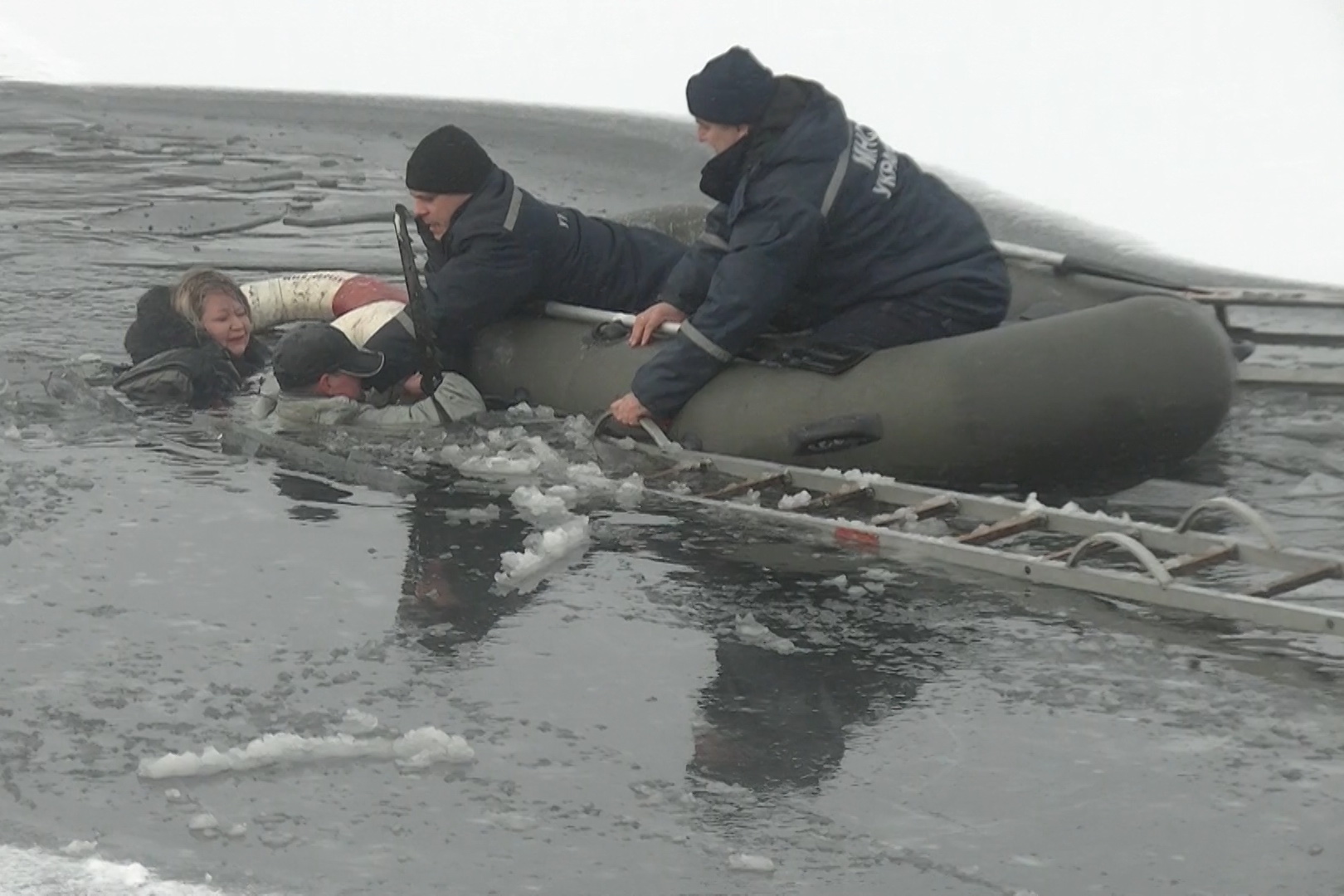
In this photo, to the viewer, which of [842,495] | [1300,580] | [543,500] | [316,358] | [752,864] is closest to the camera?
[752,864]

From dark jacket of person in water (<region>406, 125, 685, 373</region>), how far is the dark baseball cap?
331 millimetres

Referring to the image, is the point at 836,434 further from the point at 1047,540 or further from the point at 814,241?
the point at 1047,540

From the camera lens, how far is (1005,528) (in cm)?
601

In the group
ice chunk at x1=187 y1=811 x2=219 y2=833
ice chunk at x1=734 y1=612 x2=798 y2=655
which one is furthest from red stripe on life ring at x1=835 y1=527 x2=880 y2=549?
ice chunk at x1=187 y1=811 x2=219 y2=833

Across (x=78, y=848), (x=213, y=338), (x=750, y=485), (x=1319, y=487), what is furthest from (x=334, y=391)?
(x=78, y=848)

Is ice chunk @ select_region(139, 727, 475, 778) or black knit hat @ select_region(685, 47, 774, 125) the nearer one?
ice chunk @ select_region(139, 727, 475, 778)

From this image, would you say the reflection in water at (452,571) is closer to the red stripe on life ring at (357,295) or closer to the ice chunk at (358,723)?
the ice chunk at (358,723)

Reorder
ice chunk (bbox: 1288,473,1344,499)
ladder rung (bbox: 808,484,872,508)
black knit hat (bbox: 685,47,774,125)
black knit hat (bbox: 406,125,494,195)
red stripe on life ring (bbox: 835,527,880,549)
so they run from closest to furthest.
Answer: red stripe on life ring (bbox: 835,527,880,549), ladder rung (bbox: 808,484,872,508), black knit hat (bbox: 685,47,774,125), ice chunk (bbox: 1288,473,1344,499), black knit hat (bbox: 406,125,494,195)

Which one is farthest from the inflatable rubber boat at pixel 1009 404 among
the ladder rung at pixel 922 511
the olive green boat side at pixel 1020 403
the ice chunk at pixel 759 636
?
the ice chunk at pixel 759 636

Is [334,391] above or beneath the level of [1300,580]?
beneath

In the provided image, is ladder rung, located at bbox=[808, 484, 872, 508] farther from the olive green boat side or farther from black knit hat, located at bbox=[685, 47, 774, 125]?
black knit hat, located at bbox=[685, 47, 774, 125]

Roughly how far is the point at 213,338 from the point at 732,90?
2.90 metres

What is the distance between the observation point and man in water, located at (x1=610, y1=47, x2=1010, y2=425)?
22.5ft

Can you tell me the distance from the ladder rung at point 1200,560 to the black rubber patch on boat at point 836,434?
54.8 inches
